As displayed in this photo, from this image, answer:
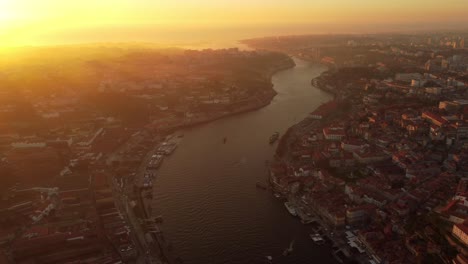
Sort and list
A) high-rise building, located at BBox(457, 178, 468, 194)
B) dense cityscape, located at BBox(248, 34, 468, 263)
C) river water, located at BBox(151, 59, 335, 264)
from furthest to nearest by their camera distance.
Answer: high-rise building, located at BBox(457, 178, 468, 194) → river water, located at BBox(151, 59, 335, 264) → dense cityscape, located at BBox(248, 34, 468, 263)

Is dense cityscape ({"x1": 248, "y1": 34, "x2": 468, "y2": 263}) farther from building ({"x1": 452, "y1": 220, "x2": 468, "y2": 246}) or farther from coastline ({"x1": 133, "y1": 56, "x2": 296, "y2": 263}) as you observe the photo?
coastline ({"x1": 133, "y1": 56, "x2": 296, "y2": 263})

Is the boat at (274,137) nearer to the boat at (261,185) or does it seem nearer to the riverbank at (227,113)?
the boat at (261,185)

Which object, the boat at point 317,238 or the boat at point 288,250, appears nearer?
the boat at point 288,250

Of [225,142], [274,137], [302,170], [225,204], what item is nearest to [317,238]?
[225,204]

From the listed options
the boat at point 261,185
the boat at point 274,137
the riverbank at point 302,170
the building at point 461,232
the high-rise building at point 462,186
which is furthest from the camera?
the boat at point 274,137

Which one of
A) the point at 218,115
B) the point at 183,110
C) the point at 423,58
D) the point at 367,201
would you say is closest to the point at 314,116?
the point at 218,115

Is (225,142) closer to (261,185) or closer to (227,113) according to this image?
(261,185)

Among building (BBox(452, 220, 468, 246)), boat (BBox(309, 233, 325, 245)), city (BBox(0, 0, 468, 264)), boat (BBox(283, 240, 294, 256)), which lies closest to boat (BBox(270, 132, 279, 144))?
city (BBox(0, 0, 468, 264))

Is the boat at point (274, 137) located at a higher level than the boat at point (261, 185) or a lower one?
higher

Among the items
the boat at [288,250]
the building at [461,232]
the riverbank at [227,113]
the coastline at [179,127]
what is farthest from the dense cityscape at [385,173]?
the riverbank at [227,113]
